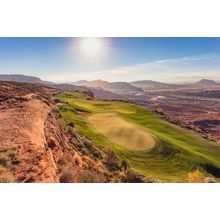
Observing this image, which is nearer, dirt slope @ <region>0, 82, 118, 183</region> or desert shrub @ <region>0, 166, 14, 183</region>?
desert shrub @ <region>0, 166, 14, 183</region>

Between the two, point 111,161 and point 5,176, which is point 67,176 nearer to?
point 5,176

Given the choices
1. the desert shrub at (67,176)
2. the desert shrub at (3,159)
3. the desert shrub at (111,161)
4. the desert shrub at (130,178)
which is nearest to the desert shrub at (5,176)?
the desert shrub at (3,159)

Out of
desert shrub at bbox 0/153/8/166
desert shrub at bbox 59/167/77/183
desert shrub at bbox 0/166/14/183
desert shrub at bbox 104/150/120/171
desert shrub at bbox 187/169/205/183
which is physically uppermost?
desert shrub at bbox 0/153/8/166

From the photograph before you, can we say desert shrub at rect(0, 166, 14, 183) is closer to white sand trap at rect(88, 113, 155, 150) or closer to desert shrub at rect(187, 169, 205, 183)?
desert shrub at rect(187, 169, 205, 183)

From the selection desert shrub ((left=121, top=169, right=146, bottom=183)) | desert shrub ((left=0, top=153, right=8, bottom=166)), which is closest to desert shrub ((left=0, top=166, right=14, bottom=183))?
desert shrub ((left=0, top=153, right=8, bottom=166))

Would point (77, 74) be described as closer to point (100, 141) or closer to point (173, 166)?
point (100, 141)

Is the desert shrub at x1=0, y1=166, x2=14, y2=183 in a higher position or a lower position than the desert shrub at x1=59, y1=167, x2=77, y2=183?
higher

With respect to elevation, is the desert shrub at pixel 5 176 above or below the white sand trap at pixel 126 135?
above

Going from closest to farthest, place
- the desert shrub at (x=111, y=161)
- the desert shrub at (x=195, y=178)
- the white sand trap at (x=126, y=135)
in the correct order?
1. the desert shrub at (x=111, y=161)
2. the desert shrub at (x=195, y=178)
3. the white sand trap at (x=126, y=135)

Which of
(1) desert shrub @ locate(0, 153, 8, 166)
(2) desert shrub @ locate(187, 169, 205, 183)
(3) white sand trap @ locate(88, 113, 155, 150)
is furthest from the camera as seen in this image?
(3) white sand trap @ locate(88, 113, 155, 150)

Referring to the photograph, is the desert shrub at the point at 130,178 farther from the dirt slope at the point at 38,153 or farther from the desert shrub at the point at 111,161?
the desert shrub at the point at 111,161
